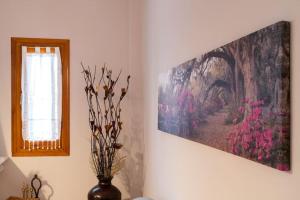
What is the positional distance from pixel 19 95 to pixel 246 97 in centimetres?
294

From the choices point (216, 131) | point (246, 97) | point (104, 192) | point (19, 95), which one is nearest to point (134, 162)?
point (104, 192)

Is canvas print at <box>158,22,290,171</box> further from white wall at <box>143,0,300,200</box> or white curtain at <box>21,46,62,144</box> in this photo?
white curtain at <box>21,46,62,144</box>

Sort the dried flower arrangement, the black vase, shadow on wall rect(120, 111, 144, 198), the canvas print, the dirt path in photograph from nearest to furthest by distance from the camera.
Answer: the canvas print → the dirt path in photograph → the black vase → the dried flower arrangement → shadow on wall rect(120, 111, 144, 198)

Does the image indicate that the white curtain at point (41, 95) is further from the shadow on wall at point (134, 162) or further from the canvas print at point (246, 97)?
the canvas print at point (246, 97)

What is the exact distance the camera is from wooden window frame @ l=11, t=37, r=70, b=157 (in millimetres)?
3438

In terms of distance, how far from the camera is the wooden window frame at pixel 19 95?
135 inches

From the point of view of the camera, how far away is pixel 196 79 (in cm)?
162

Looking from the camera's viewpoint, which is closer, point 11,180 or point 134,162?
point 11,180

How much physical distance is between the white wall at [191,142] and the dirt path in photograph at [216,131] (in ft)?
0.20

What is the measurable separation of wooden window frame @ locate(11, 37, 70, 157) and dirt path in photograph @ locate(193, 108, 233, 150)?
232 centimetres

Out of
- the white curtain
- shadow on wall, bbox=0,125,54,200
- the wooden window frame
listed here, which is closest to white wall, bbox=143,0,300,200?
the wooden window frame

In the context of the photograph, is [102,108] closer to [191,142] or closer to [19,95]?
[19,95]

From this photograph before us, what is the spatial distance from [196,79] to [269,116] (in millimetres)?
687

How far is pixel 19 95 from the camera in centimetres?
346
